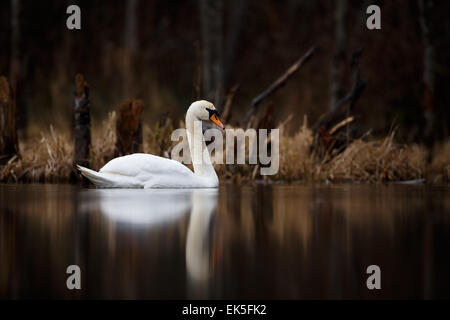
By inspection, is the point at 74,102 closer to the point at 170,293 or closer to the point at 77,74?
the point at 77,74

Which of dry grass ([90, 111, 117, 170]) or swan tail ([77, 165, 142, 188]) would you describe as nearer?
Answer: swan tail ([77, 165, 142, 188])

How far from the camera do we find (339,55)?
48.6 ft

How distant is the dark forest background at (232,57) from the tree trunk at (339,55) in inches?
0.8

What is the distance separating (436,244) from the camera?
4.46 m

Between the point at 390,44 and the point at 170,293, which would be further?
the point at 390,44

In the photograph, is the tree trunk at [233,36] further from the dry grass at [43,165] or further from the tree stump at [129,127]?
the dry grass at [43,165]

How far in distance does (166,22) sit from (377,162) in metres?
19.1

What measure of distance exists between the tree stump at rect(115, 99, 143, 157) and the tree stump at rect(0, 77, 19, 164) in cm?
153

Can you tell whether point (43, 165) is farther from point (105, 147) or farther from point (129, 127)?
point (129, 127)

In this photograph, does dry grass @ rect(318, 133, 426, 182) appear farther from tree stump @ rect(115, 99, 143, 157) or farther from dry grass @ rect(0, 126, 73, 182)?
dry grass @ rect(0, 126, 73, 182)

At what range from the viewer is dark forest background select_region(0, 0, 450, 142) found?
1413 cm

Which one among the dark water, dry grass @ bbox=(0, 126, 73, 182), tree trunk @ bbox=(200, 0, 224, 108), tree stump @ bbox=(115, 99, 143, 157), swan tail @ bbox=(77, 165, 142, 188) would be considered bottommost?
the dark water

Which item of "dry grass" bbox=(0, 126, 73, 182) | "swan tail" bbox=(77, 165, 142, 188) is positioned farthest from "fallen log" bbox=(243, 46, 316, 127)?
"swan tail" bbox=(77, 165, 142, 188)
